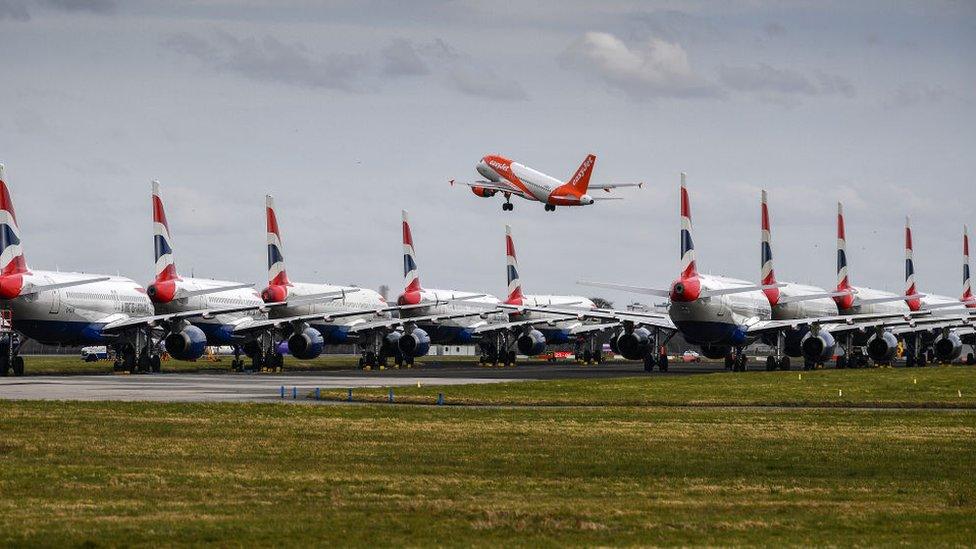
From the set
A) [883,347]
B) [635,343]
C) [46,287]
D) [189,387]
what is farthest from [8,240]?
[883,347]

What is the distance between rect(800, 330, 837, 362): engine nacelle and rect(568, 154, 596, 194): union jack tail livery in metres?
19.2

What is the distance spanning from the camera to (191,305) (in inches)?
3777

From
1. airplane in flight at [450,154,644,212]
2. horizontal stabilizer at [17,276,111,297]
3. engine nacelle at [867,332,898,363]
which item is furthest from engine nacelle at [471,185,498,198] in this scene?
horizontal stabilizer at [17,276,111,297]

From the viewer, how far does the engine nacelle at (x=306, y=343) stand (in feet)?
320

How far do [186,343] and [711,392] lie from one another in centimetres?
3925

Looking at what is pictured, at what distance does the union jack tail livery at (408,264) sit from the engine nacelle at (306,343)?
69.0ft

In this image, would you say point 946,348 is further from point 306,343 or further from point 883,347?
point 306,343

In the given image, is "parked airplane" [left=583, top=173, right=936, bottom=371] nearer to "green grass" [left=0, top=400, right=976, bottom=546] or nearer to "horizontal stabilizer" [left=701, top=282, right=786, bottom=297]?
"horizontal stabilizer" [left=701, top=282, right=786, bottom=297]

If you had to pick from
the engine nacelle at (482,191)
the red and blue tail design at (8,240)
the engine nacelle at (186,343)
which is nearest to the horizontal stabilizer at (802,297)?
the engine nacelle at (482,191)

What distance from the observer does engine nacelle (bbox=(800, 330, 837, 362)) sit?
9444cm

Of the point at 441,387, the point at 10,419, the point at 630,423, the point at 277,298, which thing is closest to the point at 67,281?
the point at 277,298

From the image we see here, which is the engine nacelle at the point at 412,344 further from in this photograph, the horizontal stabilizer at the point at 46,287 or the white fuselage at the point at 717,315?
the horizontal stabilizer at the point at 46,287

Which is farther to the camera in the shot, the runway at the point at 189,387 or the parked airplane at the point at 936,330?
the parked airplane at the point at 936,330

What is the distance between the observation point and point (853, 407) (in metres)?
50.0
